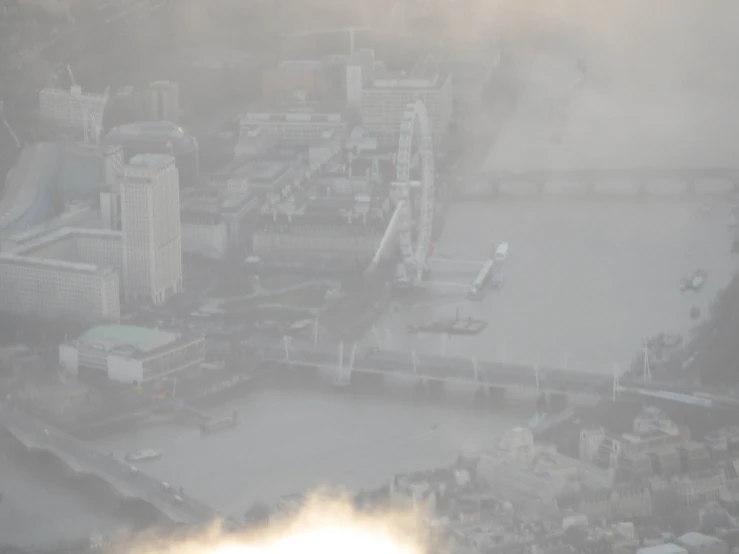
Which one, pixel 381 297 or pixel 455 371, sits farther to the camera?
pixel 381 297

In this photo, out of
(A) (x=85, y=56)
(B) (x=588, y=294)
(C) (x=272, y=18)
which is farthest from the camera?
(C) (x=272, y=18)

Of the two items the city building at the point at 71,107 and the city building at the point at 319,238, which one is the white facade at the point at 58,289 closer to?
the city building at the point at 319,238

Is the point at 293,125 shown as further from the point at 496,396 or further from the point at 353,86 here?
the point at 496,396

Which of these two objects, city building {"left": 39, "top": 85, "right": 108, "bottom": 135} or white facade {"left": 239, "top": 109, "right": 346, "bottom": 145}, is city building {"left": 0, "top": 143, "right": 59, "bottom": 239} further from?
white facade {"left": 239, "top": 109, "right": 346, "bottom": 145}

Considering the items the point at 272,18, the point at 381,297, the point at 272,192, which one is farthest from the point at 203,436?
the point at 272,18

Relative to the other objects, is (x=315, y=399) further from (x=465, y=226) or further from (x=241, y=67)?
(x=241, y=67)

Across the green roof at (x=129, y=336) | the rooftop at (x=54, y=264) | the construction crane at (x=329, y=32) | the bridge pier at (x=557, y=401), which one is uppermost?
the construction crane at (x=329, y=32)

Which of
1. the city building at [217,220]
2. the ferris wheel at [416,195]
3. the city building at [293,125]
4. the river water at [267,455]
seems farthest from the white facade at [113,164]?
the river water at [267,455]
